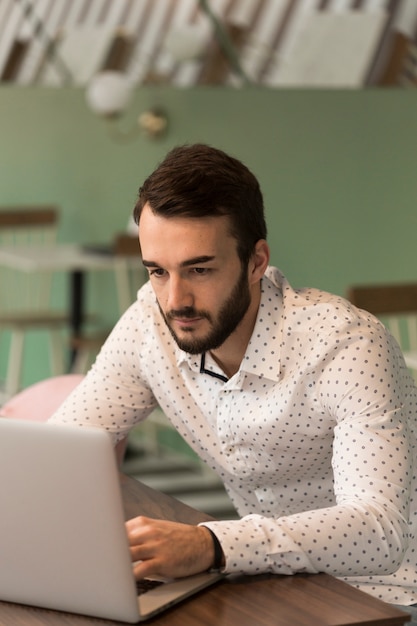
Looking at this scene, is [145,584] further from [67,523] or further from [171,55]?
[171,55]

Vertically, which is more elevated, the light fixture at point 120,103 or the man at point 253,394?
the man at point 253,394

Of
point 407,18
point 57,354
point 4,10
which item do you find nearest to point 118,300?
point 57,354

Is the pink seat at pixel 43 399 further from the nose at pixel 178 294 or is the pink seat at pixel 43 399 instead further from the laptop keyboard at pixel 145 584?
the laptop keyboard at pixel 145 584

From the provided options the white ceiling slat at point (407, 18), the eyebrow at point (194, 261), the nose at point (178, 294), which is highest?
the white ceiling slat at point (407, 18)

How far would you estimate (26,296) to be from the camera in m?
6.43

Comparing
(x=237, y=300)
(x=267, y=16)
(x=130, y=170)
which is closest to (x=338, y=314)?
(x=237, y=300)

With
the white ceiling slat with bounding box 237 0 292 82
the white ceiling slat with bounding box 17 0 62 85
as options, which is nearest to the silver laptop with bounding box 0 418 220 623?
the white ceiling slat with bounding box 237 0 292 82

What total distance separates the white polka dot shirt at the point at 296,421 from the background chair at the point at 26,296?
3.52 meters

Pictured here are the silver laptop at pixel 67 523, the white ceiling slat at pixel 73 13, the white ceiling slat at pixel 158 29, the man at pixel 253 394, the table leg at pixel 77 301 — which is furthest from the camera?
the table leg at pixel 77 301

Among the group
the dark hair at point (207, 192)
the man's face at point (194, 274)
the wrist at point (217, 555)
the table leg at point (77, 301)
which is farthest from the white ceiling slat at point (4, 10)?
the wrist at point (217, 555)

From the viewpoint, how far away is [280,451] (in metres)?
1.98

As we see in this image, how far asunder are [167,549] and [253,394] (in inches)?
18.5

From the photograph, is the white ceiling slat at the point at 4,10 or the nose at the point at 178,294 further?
the white ceiling slat at the point at 4,10

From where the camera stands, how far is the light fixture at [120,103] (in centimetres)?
534
